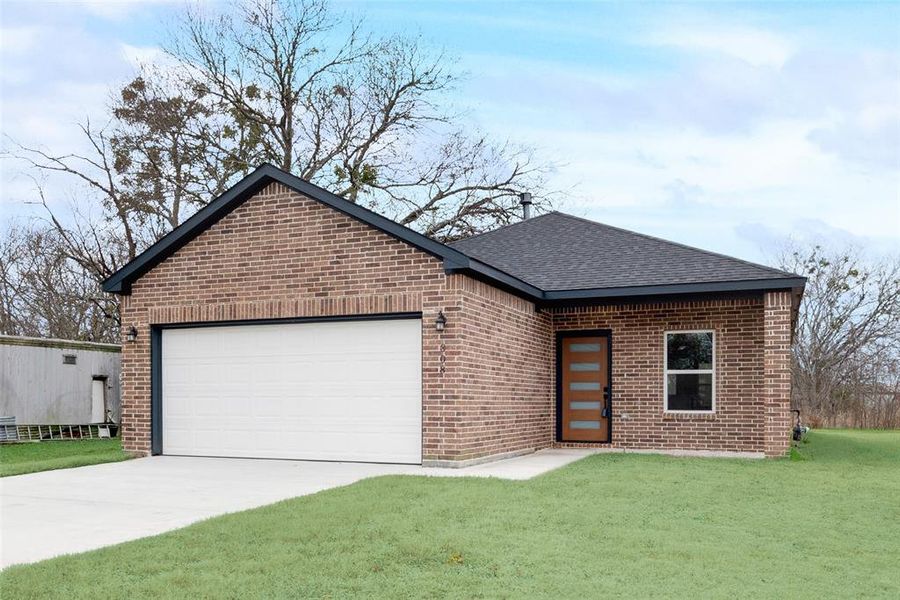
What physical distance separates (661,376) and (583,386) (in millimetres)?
1493

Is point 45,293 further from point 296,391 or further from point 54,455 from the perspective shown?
point 296,391

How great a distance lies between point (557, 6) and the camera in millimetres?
12836

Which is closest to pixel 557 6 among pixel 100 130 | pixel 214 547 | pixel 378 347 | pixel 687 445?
pixel 378 347

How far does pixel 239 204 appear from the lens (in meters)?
13.8

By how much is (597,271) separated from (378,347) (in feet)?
15.0

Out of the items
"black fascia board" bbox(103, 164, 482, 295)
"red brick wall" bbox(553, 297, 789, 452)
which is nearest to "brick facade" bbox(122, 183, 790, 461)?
"red brick wall" bbox(553, 297, 789, 452)

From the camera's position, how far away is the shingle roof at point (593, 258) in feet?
46.5

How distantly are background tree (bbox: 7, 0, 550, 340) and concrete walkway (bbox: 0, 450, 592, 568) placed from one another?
15220 millimetres

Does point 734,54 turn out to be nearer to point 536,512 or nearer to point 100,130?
point 536,512

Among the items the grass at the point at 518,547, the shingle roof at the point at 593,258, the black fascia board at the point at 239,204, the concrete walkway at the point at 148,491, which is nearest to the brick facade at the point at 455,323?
the black fascia board at the point at 239,204

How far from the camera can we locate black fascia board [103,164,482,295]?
12266 mm

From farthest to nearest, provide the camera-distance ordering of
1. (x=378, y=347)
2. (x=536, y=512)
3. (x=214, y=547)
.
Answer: (x=378, y=347), (x=536, y=512), (x=214, y=547)

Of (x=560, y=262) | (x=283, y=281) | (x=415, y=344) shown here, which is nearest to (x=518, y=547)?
(x=415, y=344)

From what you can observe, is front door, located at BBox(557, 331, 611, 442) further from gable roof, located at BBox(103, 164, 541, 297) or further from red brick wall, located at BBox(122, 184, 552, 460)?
gable roof, located at BBox(103, 164, 541, 297)
